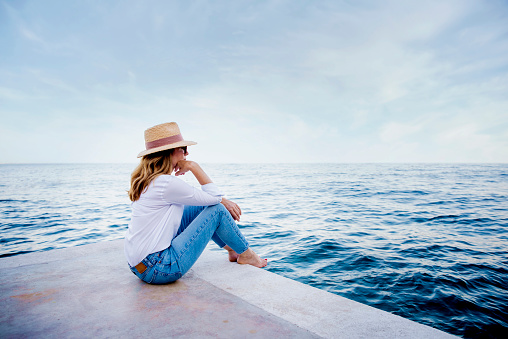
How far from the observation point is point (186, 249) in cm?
246

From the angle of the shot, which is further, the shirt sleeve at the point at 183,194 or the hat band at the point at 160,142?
the hat band at the point at 160,142

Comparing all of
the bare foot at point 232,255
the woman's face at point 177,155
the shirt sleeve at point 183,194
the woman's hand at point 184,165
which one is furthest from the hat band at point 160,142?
the bare foot at point 232,255

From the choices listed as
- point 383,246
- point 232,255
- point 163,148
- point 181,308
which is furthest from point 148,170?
point 383,246

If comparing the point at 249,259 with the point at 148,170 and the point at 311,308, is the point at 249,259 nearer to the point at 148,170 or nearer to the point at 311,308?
the point at 311,308

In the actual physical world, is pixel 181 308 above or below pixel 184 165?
below

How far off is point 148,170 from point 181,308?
1153mm

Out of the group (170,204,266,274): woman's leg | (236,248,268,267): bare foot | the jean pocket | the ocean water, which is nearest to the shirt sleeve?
(170,204,266,274): woman's leg

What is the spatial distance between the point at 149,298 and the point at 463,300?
3424mm

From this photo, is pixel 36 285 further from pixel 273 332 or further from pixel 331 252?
pixel 331 252

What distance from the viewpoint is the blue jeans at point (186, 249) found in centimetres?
241

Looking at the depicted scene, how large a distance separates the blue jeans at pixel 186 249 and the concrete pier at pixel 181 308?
0.13 m

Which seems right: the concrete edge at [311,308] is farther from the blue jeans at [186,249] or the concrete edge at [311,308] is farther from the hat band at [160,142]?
the hat band at [160,142]

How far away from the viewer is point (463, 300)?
3.26 meters

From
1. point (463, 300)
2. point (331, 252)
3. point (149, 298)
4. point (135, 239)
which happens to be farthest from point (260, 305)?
point (331, 252)
